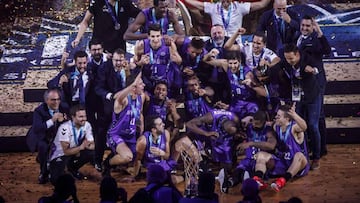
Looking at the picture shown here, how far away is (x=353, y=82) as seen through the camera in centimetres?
848

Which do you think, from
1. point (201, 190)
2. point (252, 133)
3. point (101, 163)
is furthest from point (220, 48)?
point (201, 190)

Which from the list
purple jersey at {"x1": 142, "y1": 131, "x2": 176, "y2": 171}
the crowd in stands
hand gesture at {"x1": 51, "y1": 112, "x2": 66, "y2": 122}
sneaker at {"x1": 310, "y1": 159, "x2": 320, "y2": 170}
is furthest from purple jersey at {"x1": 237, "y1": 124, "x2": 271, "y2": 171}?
hand gesture at {"x1": 51, "y1": 112, "x2": 66, "y2": 122}

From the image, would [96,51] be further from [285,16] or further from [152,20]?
[285,16]

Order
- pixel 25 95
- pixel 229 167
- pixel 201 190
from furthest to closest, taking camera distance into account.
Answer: pixel 25 95 → pixel 229 167 → pixel 201 190

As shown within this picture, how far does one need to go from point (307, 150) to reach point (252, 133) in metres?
0.57

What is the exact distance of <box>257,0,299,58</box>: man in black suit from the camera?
27.2ft

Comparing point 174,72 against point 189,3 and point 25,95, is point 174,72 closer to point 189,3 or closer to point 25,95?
point 189,3

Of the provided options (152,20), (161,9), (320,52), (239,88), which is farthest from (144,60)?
(320,52)

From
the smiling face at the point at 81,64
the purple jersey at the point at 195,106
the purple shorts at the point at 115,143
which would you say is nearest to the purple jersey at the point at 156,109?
the purple jersey at the point at 195,106

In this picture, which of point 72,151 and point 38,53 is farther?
point 38,53

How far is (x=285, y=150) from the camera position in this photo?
8.02m

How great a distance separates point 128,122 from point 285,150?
4.82ft

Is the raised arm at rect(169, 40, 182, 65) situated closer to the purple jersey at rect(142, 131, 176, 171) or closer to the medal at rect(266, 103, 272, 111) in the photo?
the purple jersey at rect(142, 131, 176, 171)

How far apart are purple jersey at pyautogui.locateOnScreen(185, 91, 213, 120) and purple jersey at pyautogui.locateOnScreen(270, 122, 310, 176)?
0.69 meters
